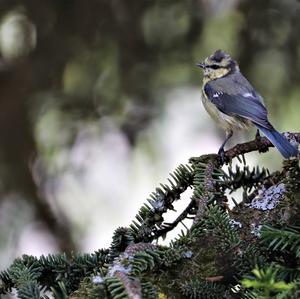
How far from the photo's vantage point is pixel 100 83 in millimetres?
3000

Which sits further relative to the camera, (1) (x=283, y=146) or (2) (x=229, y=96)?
(2) (x=229, y=96)

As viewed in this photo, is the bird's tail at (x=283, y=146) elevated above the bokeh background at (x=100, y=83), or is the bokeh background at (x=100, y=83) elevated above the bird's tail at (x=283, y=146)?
the bokeh background at (x=100, y=83)

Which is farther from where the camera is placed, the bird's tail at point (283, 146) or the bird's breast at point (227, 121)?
the bird's breast at point (227, 121)

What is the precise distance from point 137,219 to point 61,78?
1613 mm

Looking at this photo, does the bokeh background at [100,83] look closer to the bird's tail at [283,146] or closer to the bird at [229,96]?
the bird at [229,96]

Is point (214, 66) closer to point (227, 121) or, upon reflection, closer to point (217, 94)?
point (217, 94)

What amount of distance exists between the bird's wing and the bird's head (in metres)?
0.05

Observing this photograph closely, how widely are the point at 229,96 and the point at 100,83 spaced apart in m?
0.59

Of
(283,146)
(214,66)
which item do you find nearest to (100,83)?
(214,66)

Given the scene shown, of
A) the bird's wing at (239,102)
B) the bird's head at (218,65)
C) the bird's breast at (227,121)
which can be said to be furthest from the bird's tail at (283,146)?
the bird's head at (218,65)

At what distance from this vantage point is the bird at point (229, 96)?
2.64 m

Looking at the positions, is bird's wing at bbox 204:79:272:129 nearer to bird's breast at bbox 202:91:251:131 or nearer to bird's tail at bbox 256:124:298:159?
bird's breast at bbox 202:91:251:131

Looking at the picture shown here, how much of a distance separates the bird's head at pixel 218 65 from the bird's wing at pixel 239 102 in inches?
1.9

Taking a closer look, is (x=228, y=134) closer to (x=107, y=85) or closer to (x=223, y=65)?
(x=223, y=65)
